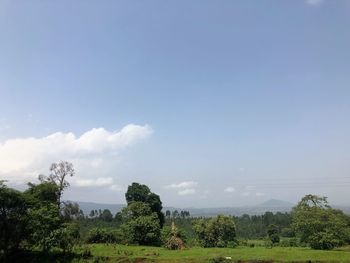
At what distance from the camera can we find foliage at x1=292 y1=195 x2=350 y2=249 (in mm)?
31688

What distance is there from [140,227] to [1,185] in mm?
14864

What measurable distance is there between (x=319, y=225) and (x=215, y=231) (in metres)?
12.1

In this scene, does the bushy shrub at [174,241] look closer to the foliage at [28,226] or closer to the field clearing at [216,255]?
the field clearing at [216,255]

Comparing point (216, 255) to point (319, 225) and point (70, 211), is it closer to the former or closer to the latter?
point (319, 225)

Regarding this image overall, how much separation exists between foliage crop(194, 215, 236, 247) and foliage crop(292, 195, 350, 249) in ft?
28.2

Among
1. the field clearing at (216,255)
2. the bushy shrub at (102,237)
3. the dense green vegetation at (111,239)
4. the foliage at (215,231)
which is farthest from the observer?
the foliage at (215,231)

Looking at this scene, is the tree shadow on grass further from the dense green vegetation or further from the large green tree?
the large green tree

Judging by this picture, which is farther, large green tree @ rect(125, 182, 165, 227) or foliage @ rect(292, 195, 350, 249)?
large green tree @ rect(125, 182, 165, 227)

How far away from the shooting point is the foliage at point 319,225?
31688 millimetres

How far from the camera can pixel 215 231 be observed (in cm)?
4066

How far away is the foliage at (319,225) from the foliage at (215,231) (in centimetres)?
859

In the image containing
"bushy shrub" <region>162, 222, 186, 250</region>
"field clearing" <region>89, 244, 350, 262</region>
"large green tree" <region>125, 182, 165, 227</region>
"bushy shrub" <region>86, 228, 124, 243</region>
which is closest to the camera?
"field clearing" <region>89, 244, 350, 262</region>

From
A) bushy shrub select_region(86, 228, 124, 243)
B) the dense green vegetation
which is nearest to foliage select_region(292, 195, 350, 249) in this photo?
the dense green vegetation

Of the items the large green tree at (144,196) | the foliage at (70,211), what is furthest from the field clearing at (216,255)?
the large green tree at (144,196)
